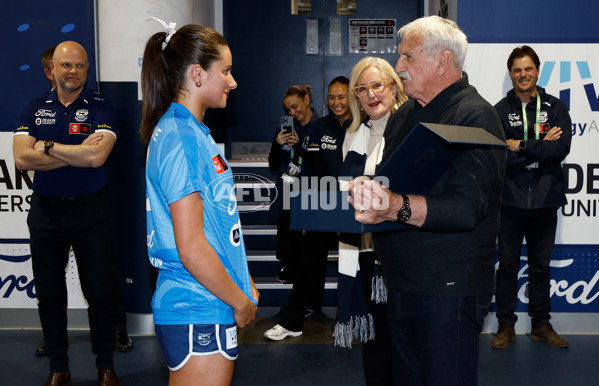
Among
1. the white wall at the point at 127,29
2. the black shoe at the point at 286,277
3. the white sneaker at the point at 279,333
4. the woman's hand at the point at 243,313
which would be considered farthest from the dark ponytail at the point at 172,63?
the black shoe at the point at 286,277

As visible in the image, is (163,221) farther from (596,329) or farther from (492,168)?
(596,329)

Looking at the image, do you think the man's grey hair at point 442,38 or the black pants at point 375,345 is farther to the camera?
the black pants at point 375,345

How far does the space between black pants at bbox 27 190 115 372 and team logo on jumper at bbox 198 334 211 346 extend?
2.05 meters

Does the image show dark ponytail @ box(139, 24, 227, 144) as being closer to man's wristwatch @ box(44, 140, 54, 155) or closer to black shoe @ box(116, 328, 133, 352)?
man's wristwatch @ box(44, 140, 54, 155)

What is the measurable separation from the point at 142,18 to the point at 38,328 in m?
2.60

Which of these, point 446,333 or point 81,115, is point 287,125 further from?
point 446,333

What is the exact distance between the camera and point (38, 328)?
460 centimetres

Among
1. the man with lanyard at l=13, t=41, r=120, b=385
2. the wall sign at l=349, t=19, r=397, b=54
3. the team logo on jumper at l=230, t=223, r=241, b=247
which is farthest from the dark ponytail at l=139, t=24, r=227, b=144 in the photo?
the wall sign at l=349, t=19, r=397, b=54

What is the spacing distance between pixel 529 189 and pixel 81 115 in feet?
10.3

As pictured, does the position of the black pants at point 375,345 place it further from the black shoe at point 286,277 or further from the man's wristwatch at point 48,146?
the black shoe at point 286,277

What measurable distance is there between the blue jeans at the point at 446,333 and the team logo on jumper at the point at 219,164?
0.76m

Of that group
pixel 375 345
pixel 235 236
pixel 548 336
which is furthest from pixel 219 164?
pixel 548 336

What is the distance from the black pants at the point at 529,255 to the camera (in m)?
4.21

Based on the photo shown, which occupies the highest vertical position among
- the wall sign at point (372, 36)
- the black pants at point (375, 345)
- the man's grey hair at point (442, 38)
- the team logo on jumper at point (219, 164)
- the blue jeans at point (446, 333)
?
the wall sign at point (372, 36)
